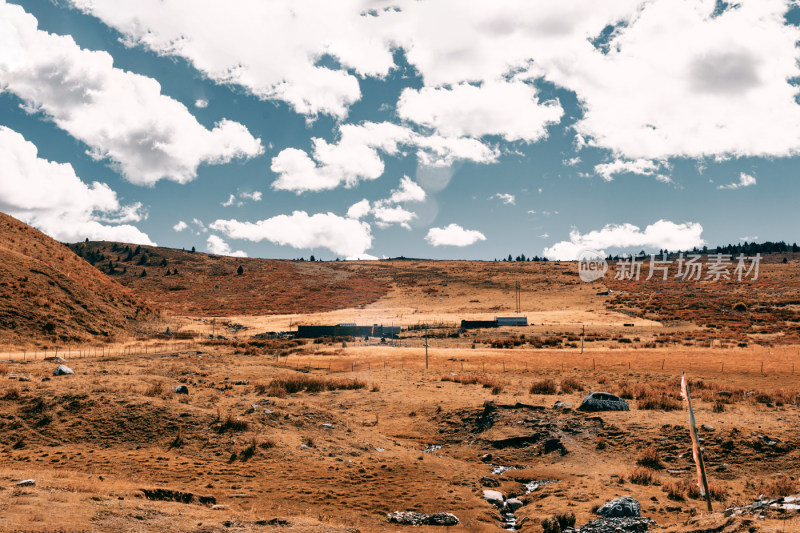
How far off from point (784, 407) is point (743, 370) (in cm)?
1798

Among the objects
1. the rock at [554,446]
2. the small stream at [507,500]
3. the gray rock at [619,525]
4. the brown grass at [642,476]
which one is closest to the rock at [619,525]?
the gray rock at [619,525]

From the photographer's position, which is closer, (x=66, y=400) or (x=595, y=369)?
(x=66, y=400)

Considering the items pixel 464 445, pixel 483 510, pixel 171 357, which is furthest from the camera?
pixel 171 357

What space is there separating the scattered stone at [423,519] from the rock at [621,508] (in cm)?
427

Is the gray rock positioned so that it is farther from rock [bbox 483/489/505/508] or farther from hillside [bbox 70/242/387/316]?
hillside [bbox 70/242/387/316]

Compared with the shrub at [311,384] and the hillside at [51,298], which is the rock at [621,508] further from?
the hillside at [51,298]

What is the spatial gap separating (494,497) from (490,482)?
54.6 inches

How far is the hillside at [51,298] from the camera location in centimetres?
5044

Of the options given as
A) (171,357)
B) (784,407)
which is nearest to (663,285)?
(784,407)

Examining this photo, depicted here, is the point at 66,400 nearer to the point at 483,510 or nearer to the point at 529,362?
the point at 483,510

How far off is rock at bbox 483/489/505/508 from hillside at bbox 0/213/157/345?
166 ft

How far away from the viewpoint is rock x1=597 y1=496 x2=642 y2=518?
44.4 ft

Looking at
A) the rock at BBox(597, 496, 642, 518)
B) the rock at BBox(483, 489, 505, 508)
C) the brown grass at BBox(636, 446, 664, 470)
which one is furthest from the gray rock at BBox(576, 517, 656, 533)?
the brown grass at BBox(636, 446, 664, 470)

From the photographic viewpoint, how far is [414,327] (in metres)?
81.6
